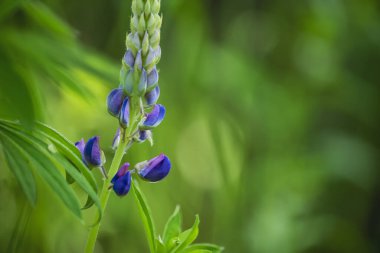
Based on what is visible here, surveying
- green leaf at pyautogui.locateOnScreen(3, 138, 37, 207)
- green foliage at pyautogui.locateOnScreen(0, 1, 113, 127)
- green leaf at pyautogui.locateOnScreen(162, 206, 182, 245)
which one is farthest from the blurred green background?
green leaf at pyautogui.locateOnScreen(3, 138, 37, 207)

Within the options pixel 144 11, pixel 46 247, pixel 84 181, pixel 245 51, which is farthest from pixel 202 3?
pixel 84 181

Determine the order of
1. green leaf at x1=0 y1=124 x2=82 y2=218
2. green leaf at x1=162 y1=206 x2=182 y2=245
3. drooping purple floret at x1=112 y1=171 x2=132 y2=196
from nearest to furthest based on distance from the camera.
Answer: green leaf at x1=0 y1=124 x2=82 y2=218 → drooping purple floret at x1=112 y1=171 x2=132 y2=196 → green leaf at x1=162 y1=206 x2=182 y2=245

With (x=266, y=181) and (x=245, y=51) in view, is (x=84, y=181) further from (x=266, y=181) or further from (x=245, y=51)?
(x=245, y=51)

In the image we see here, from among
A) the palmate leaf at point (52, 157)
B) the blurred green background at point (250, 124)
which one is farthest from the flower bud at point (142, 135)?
the blurred green background at point (250, 124)

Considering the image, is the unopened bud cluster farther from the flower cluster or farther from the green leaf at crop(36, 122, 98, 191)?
the green leaf at crop(36, 122, 98, 191)

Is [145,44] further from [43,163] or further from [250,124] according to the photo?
[250,124]

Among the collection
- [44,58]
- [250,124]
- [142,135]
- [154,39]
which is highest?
[250,124]

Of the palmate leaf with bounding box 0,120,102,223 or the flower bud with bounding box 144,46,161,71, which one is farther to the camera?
the flower bud with bounding box 144,46,161,71

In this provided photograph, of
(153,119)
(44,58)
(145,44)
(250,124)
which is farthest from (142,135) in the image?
(250,124)

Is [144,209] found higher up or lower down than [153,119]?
lower down
